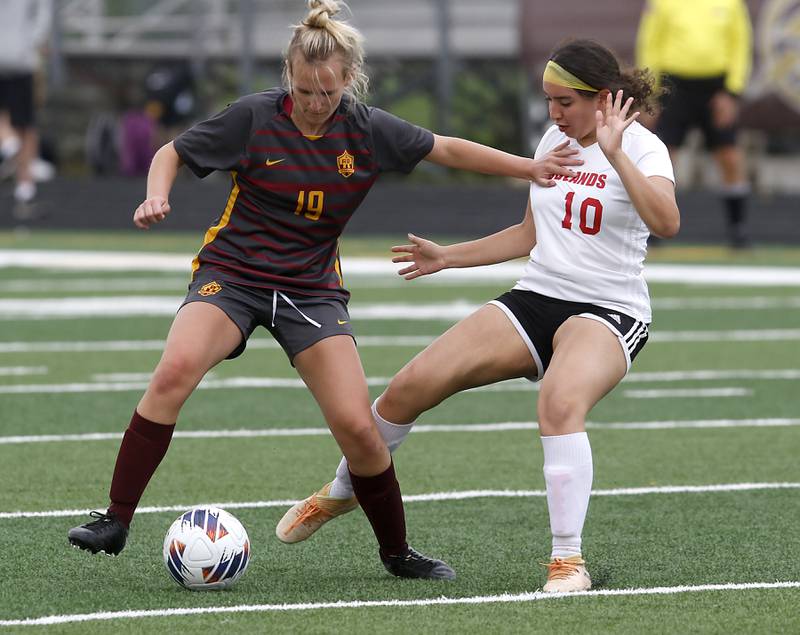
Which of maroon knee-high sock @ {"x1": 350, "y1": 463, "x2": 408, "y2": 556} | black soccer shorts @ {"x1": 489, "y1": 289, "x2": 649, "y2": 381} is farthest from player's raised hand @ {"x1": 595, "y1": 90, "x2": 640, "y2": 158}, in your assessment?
maroon knee-high sock @ {"x1": 350, "y1": 463, "x2": 408, "y2": 556}

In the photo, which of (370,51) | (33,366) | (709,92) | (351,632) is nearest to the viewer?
(351,632)

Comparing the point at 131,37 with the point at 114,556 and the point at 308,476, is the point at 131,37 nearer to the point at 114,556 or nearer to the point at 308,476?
the point at 308,476

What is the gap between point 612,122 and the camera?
531 centimetres

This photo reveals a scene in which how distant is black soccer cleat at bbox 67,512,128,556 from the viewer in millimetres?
5074

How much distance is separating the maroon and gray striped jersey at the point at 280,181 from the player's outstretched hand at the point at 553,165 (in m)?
0.52

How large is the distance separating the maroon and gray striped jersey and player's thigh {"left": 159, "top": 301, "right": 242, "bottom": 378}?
17cm

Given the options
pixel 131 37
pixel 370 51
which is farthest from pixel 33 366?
pixel 131 37

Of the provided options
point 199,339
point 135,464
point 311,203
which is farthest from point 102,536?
point 311,203

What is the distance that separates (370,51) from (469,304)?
8.38 metres

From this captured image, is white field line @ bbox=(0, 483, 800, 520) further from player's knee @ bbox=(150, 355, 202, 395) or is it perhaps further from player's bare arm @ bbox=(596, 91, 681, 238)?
player's bare arm @ bbox=(596, 91, 681, 238)

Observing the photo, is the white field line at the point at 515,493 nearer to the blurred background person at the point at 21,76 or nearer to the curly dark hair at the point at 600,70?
the curly dark hair at the point at 600,70

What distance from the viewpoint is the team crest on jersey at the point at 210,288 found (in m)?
5.36

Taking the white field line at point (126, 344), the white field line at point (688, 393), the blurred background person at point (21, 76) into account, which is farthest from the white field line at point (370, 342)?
the blurred background person at point (21, 76)

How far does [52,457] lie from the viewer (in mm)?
7328
